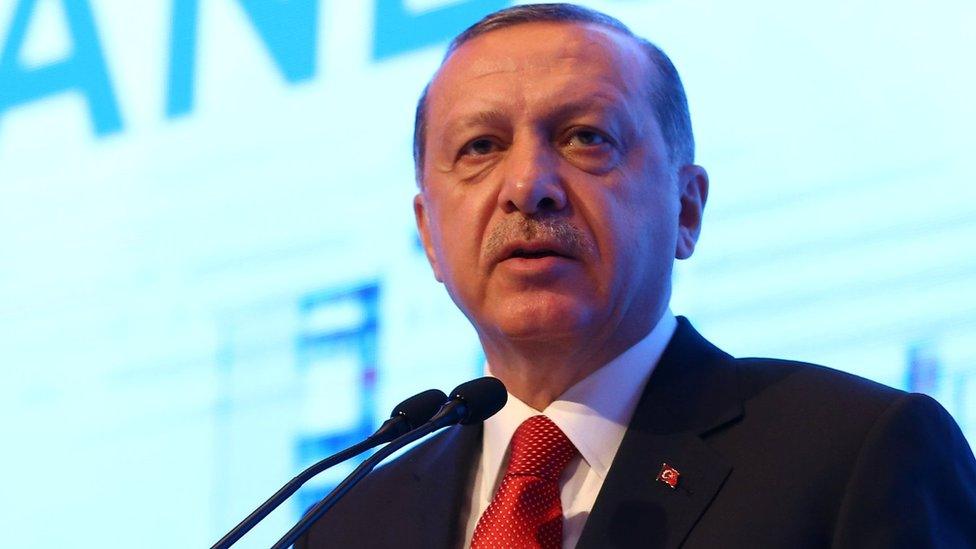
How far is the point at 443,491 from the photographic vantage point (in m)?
2.47

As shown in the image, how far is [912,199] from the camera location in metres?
2.81

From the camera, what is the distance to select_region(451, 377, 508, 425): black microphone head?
6.86 ft

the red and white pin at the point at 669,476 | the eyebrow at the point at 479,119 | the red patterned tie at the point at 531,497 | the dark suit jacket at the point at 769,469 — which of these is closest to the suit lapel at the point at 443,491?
the dark suit jacket at the point at 769,469

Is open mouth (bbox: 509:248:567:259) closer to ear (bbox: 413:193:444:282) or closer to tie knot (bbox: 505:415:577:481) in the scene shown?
tie knot (bbox: 505:415:577:481)

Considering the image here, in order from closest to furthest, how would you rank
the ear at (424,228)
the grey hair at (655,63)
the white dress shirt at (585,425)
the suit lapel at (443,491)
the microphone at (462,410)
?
the microphone at (462,410) < the white dress shirt at (585,425) < the suit lapel at (443,491) < the grey hair at (655,63) < the ear at (424,228)

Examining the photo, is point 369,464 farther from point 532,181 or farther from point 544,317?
point 532,181

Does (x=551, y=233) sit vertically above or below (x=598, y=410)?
above

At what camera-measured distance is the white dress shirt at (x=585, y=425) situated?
228 centimetres

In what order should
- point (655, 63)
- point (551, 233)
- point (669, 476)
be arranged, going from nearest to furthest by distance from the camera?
point (669, 476) < point (551, 233) < point (655, 63)

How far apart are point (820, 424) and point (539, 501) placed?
45 centimetres

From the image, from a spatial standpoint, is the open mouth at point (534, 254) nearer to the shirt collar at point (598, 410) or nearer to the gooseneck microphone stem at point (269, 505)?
the shirt collar at point (598, 410)

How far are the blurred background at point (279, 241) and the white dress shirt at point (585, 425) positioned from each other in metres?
0.55

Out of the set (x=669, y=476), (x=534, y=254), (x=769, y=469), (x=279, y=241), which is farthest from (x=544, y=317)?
(x=279, y=241)

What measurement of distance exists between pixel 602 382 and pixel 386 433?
52cm
